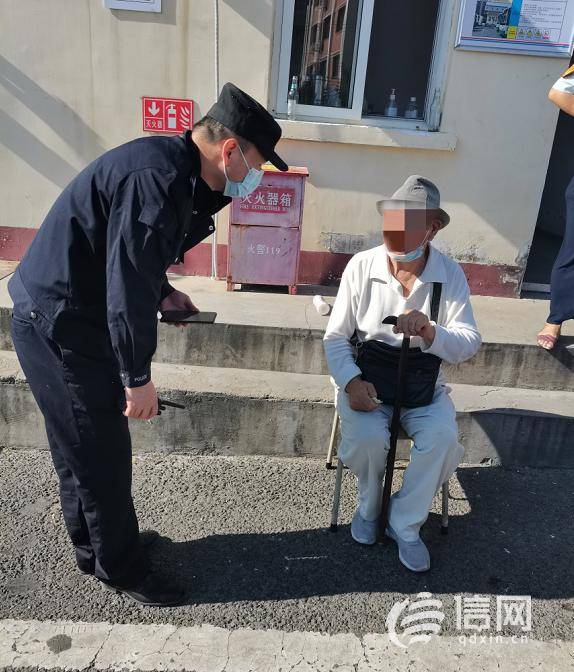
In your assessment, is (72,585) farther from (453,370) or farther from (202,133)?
(453,370)

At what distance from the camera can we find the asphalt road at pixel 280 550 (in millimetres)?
2414

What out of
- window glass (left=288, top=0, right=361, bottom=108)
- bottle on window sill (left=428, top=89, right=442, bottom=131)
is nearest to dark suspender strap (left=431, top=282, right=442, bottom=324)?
bottle on window sill (left=428, top=89, right=442, bottom=131)

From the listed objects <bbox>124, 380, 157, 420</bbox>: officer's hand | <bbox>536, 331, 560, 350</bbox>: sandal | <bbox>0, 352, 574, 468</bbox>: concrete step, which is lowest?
<bbox>0, 352, 574, 468</bbox>: concrete step

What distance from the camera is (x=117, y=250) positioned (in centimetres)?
182

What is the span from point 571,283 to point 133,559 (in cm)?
310

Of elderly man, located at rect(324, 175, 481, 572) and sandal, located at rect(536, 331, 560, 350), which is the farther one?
sandal, located at rect(536, 331, 560, 350)

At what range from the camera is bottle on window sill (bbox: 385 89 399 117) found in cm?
514

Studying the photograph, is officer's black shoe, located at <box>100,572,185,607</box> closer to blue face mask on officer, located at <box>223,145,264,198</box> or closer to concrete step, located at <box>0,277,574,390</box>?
blue face mask on officer, located at <box>223,145,264,198</box>

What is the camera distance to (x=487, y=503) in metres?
3.22

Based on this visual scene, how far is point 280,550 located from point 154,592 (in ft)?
2.05

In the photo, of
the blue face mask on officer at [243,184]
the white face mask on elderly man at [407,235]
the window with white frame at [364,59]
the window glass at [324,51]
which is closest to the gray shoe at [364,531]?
the white face mask on elderly man at [407,235]

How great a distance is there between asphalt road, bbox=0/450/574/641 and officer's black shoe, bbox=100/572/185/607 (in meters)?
0.03

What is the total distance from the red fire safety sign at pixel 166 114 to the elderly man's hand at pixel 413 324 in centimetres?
289

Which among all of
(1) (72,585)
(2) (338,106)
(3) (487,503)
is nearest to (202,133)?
(1) (72,585)
